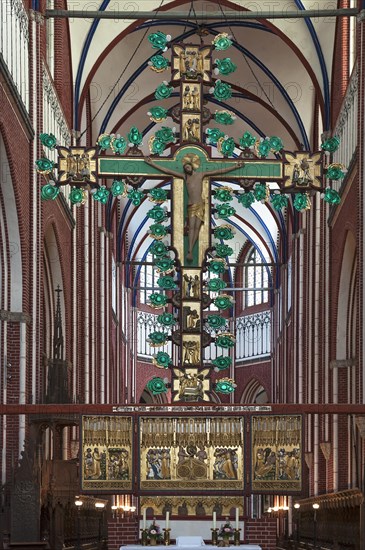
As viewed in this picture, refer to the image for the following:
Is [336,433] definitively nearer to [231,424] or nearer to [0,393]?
[0,393]

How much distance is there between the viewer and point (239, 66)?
44969 millimetres

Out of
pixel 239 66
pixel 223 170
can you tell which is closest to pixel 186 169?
pixel 223 170

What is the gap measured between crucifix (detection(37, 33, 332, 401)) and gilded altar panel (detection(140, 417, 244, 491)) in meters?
0.91

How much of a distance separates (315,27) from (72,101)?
716 cm

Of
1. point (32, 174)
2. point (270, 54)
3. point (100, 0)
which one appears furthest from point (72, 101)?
point (32, 174)

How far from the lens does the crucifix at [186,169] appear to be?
18969mm

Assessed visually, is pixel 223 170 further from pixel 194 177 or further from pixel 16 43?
pixel 16 43

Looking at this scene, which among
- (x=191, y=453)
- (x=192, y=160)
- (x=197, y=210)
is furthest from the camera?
(x=192, y=160)

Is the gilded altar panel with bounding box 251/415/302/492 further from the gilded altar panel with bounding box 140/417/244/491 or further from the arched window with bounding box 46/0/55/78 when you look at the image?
the arched window with bounding box 46/0/55/78

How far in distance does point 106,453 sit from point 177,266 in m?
2.72

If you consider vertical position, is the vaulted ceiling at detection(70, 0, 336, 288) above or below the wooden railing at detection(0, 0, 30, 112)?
above

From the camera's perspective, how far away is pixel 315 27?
128ft

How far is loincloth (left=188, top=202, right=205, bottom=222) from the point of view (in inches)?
757

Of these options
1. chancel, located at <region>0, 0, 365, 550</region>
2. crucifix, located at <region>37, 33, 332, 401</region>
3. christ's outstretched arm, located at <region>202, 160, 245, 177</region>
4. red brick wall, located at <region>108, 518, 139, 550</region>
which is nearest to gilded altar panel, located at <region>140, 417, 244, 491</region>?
chancel, located at <region>0, 0, 365, 550</region>
